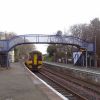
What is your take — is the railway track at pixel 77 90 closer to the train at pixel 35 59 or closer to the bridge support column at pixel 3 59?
the train at pixel 35 59

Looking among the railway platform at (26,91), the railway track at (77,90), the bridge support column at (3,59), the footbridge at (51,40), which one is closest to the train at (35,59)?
the footbridge at (51,40)

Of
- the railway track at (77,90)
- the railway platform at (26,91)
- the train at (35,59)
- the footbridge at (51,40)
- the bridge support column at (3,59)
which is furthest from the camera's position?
the footbridge at (51,40)

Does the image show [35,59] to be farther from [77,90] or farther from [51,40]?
[77,90]

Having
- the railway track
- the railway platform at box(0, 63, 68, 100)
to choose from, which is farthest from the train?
the railway platform at box(0, 63, 68, 100)

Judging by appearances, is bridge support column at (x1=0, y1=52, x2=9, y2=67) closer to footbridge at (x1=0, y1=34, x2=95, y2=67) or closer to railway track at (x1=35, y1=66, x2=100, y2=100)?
footbridge at (x1=0, y1=34, x2=95, y2=67)

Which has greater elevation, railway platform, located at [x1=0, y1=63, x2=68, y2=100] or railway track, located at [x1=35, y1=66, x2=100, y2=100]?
railway platform, located at [x1=0, y1=63, x2=68, y2=100]

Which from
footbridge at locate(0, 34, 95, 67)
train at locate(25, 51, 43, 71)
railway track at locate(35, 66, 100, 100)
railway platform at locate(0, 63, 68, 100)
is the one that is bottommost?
railway track at locate(35, 66, 100, 100)

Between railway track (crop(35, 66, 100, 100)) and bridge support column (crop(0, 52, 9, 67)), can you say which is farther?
bridge support column (crop(0, 52, 9, 67))

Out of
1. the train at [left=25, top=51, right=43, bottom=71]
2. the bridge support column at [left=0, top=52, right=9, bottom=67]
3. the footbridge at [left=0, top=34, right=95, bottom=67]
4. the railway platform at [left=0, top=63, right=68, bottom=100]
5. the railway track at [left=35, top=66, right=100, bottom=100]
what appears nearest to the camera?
the railway platform at [left=0, top=63, right=68, bottom=100]

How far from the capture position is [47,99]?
16266 mm

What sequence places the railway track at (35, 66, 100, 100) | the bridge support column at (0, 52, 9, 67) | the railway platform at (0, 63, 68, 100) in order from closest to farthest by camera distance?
the railway platform at (0, 63, 68, 100) < the railway track at (35, 66, 100, 100) < the bridge support column at (0, 52, 9, 67)

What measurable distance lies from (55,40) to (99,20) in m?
39.2

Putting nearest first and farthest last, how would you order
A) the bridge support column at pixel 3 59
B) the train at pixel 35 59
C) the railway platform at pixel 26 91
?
the railway platform at pixel 26 91
the train at pixel 35 59
the bridge support column at pixel 3 59

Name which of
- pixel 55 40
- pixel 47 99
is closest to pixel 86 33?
pixel 55 40
